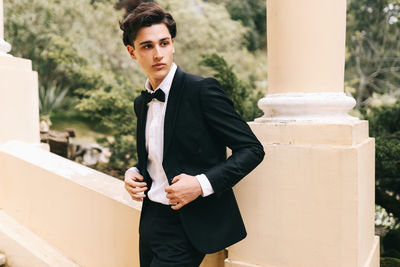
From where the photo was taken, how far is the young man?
1718 mm

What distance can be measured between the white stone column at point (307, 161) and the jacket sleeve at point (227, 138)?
0.43 m

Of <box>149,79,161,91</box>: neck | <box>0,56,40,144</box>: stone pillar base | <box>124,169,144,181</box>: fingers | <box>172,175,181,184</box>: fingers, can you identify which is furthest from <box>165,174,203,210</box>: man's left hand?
<box>0,56,40,144</box>: stone pillar base

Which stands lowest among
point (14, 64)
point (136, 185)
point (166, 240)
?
point (166, 240)

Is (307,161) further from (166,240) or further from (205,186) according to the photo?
(166,240)

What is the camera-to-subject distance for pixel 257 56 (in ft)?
51.1

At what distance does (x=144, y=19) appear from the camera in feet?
5.90

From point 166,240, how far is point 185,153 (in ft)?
1.40

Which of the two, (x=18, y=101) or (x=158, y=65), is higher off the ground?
(x=158, y=65)

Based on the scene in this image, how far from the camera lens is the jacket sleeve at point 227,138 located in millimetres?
1681

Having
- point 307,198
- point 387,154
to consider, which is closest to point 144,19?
point 307,198

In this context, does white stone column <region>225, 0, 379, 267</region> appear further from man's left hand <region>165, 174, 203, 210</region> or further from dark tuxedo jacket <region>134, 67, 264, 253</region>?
man's left hand <region>165, 174, 203, 210</region>

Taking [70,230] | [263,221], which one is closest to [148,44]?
[263,221]

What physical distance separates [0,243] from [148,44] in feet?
6.80

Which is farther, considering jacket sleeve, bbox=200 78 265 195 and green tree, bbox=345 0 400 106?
green tree, bbox=345 0 400 106
